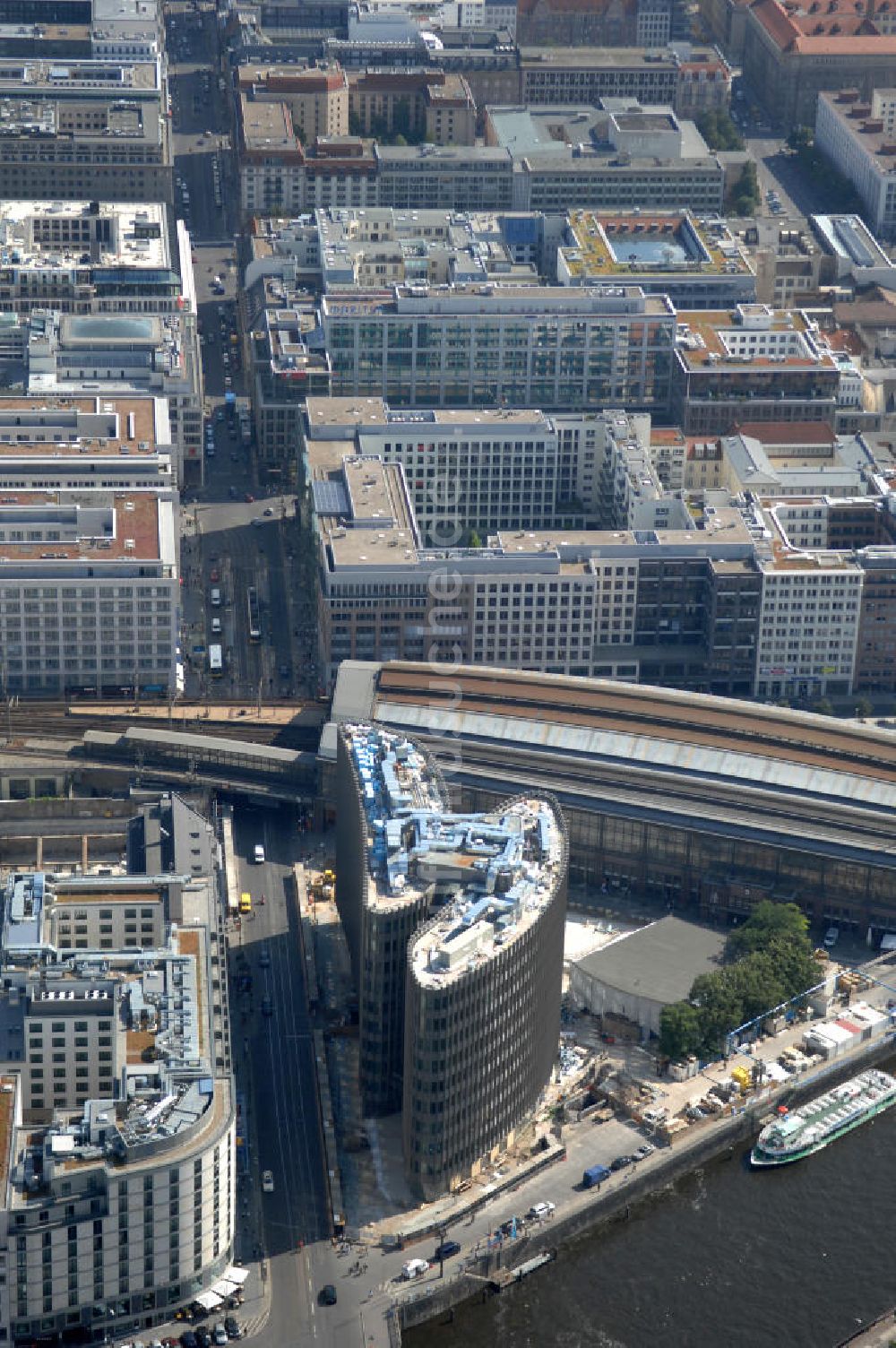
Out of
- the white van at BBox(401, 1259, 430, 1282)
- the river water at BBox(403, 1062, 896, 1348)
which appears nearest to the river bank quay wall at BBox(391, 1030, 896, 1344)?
the river water at BBox(403, 1062, 896, 1348)

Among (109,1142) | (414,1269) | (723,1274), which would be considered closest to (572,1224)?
(723,1274)

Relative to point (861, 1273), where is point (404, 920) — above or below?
above

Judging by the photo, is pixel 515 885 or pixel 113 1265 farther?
pixel 515 885

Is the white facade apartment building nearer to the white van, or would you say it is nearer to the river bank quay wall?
the white van

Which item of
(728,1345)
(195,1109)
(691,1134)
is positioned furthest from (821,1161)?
(195,1109)

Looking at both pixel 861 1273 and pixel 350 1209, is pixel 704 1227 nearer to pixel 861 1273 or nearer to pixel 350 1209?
pixel 861 1273

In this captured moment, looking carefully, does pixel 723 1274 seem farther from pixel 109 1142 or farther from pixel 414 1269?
pixel 109 1142
